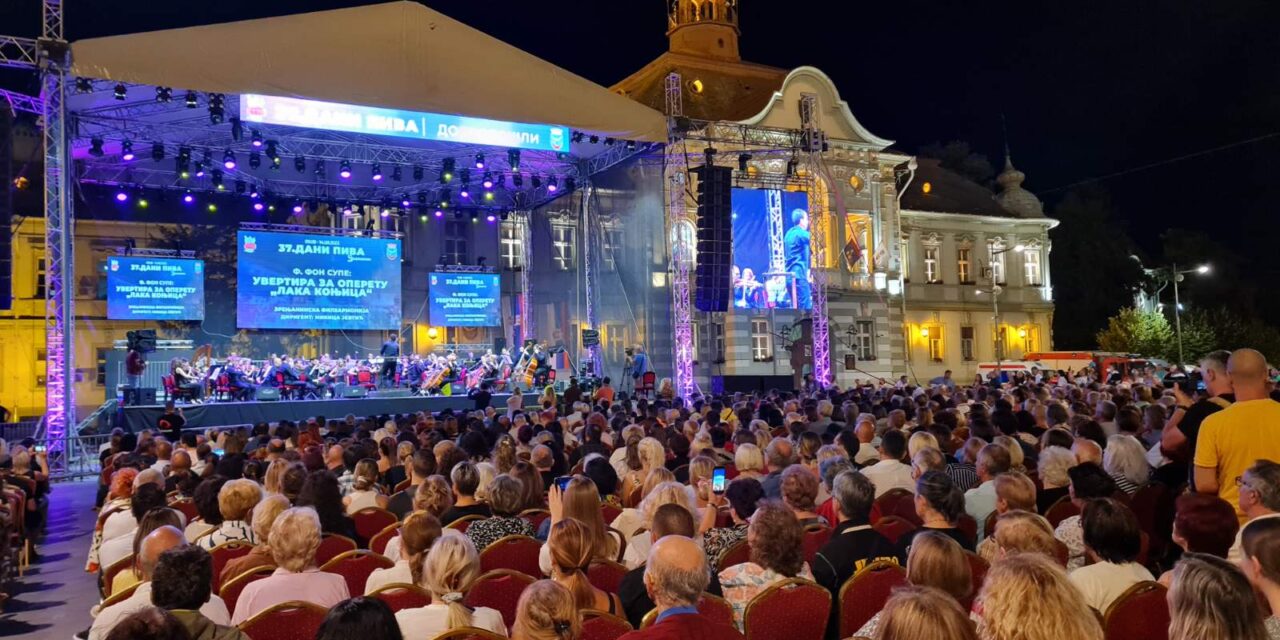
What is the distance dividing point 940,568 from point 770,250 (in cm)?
2680

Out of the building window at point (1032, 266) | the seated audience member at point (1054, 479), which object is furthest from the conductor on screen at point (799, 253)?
the seated audience member at point (1054, 479)

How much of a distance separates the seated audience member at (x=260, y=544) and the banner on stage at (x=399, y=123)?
12883mm

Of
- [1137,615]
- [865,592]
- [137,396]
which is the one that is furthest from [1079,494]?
[137,396]

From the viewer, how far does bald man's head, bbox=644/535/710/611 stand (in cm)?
299

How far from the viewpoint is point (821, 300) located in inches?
879

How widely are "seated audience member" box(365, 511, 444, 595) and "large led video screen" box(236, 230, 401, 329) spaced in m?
20.2

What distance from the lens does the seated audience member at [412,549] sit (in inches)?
167

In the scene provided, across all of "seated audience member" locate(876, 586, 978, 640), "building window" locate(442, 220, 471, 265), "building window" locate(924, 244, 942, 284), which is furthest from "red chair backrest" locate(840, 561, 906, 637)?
"building window" locate(924, 244, 942, 284)

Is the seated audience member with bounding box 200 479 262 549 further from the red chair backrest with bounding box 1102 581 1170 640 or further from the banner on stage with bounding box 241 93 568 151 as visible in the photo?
the banner on stage with bounding box 241 93 568 151

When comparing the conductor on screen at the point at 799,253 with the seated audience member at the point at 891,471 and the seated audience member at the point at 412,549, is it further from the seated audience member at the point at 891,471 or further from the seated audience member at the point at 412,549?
the seated audience member at the point at 412,549

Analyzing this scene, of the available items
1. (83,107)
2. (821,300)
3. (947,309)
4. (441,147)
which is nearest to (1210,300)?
(947,309)

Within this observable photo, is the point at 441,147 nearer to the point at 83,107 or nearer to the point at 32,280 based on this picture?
the point at 83,107

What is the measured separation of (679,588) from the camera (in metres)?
2.99

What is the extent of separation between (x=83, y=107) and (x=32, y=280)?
585 inches
